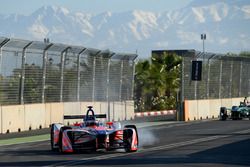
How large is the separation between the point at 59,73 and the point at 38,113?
8.83 ft

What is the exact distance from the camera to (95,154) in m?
19.2

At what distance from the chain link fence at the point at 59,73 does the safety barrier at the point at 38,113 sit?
1.03ft

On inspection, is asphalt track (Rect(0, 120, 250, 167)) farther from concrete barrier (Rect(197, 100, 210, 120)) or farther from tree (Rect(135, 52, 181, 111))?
tree (Rect(135, 52, 181, 111))

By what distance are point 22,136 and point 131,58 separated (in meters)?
15.2

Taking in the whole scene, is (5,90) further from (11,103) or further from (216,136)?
(216,136)

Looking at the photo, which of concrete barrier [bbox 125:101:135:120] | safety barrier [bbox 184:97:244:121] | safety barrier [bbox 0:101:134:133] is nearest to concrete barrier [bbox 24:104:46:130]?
safety barrier [bbox 0:101:134:133]

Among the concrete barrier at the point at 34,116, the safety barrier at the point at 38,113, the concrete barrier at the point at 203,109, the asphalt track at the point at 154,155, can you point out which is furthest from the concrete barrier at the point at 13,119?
the concrete barrier at the point at 203,109

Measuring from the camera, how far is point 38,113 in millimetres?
32375

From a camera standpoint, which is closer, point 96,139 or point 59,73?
point 96,139

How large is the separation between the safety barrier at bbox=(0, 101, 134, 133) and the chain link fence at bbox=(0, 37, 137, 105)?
313 mm

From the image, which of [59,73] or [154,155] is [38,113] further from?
[154,155]

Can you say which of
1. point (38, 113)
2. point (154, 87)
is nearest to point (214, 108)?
point (154, 87)

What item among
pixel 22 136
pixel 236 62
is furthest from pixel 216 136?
pixel 236 62

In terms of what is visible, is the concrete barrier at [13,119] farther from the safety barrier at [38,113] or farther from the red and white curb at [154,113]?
the red and white curb at [154,113]
